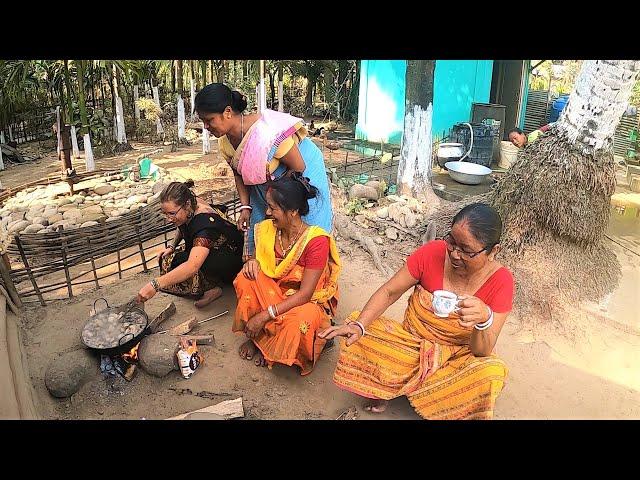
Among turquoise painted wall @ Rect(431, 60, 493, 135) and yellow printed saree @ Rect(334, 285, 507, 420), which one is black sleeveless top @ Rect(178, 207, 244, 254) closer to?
yellow printed saree @ Rect(334, 285, 507, 420)

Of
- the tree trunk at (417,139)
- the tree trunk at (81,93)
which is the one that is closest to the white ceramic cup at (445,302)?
the tree trunk at (417,139)

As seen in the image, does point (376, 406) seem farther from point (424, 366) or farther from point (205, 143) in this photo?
point (205, 143)

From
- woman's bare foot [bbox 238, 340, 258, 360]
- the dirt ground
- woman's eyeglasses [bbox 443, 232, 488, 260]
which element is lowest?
the dirt ground

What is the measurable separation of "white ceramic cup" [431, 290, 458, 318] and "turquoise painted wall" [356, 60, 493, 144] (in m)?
8.79

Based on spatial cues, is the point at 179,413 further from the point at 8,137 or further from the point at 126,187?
the point at 8,137

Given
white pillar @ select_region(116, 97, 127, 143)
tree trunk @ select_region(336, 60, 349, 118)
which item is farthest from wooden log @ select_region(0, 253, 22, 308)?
tree trunk @ select_region(336, 60, 349, 118)

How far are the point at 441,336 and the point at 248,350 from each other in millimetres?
1318

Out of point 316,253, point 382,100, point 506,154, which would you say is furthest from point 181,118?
point 316,253

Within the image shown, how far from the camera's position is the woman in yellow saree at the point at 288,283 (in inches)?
113

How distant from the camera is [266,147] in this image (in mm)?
3141

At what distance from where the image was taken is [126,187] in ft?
32.5

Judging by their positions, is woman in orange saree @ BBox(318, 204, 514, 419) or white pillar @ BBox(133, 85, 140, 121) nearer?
woman in orange saree @ BBox(318, 204, 514, 419)

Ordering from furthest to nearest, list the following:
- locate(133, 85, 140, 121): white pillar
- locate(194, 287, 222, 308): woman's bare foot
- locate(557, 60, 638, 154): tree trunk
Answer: locate(133, 85, 140, 121): white pillar, locate(557, 60, 638, 154): tree trunk, locate(194, 287, 222, 308): woman's bare foot

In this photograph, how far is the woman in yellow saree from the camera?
2.88 m
